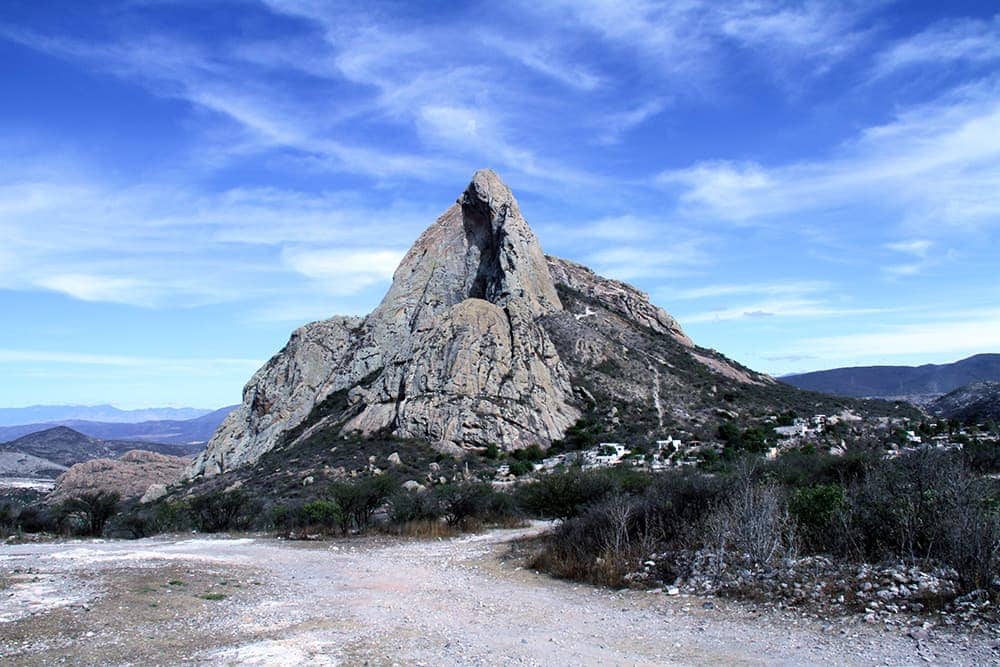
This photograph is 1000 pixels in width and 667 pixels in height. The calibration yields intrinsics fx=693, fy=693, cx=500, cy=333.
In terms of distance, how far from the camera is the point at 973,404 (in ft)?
226

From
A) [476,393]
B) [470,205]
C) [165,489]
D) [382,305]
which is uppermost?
[470,205]

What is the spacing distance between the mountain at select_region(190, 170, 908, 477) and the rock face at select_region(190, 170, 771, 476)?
0.12m

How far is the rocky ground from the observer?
7406 mm

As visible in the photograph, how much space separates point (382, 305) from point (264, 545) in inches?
1643

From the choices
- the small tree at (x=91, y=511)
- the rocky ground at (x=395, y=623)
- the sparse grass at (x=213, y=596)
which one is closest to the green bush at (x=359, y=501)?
the rocky ground at (x=395, y=623)

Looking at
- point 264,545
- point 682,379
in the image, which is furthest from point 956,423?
point 264,545

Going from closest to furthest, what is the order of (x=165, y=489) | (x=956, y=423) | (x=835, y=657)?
1. (x=835, y=657)
2. (x=165, y=489)
3. (x=956, y=423)

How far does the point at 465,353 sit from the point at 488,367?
1.64 meters

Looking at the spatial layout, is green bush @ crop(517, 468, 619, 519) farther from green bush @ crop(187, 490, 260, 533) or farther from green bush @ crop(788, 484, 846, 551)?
green bush @ crop(187, 490, 260, 533)

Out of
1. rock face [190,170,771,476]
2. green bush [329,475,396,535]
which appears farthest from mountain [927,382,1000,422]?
green bush [329,475,396,535]

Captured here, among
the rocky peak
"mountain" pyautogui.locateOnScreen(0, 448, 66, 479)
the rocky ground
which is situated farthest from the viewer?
"mountain" pyautogui.locateOnScreen(0, 448, 66, 479)

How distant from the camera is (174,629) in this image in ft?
28.8

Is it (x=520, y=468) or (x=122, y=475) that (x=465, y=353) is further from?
(x=122, y=475)

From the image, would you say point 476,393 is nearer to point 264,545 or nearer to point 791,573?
point 264,545
